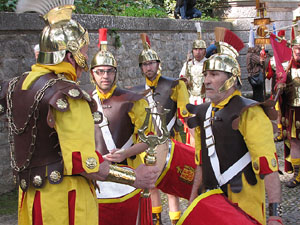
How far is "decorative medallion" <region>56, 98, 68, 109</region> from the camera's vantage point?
3.02 metres

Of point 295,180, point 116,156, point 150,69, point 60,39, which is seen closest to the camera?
point 60,39

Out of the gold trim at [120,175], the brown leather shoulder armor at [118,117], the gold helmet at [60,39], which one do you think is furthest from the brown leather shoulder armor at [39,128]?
the brown leather shoulder armor at [118,117]

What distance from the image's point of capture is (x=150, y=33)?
11766 millimetres

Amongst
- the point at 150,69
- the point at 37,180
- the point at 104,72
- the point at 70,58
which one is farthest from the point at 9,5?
the point at 37,180

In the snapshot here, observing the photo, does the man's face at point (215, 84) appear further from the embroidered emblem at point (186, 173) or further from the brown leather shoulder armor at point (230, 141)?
the embroidered emblem at point (186, 173)

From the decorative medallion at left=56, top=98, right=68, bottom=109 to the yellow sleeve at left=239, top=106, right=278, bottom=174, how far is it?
4.41 feet

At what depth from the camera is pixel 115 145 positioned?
4695 mm

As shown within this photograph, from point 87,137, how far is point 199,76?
616cm

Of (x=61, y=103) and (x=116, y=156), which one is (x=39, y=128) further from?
(x=116, y=156)

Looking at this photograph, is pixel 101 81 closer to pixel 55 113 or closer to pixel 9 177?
pixel 55 113

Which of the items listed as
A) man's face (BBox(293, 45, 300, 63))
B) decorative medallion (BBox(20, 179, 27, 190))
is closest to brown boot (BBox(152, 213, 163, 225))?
decorative medallion (BBox(20, 179, 27, 190))

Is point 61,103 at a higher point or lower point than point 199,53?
lower

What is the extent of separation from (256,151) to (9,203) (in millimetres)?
4258

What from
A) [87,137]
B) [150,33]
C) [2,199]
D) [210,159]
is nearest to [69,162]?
[87,137]
